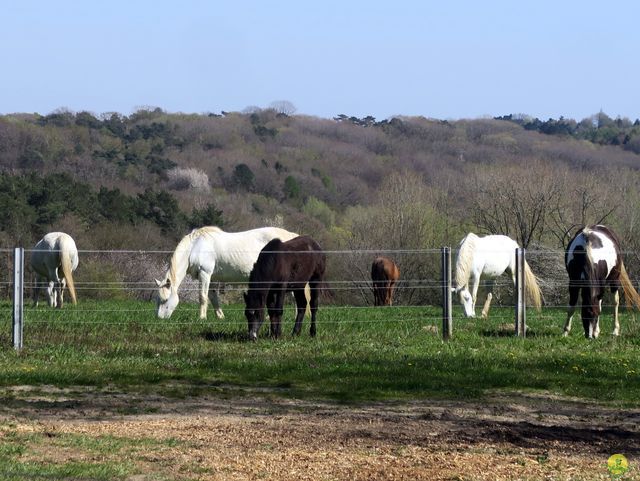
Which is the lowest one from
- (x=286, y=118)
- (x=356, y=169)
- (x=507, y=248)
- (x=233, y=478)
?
(x=233, y=478)

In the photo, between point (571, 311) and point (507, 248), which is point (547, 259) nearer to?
point (507, 248)

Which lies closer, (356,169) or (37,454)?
(37,454)

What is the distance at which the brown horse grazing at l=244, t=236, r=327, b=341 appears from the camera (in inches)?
621

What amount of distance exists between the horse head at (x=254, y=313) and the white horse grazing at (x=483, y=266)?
16.7 ft

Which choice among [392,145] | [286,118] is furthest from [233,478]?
[286,118]

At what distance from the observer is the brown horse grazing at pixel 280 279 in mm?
15781

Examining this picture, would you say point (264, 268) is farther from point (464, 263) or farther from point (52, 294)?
point (52, 294)

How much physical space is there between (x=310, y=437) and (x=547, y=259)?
91.2 feet

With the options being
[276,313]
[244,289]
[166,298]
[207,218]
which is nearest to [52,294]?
[166,298]

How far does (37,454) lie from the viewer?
7.60m

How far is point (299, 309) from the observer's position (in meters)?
16.3

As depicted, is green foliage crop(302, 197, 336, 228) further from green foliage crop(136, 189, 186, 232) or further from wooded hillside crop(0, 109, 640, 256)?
green foliage crop(136, 189, 186, 232)

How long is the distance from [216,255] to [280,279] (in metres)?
4.14

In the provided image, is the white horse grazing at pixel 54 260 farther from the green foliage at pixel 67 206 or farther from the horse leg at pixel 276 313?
the green foliage at pixel 67 206
